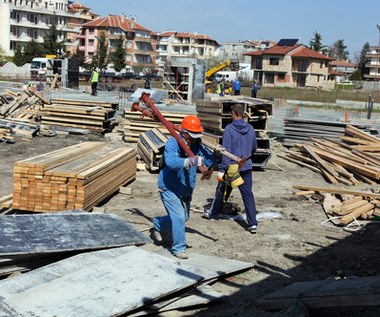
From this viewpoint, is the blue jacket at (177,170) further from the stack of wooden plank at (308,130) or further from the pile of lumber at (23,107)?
the pile of lumber at (23,107)

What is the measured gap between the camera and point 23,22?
304 ft

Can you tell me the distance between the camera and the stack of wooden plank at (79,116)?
1967cm

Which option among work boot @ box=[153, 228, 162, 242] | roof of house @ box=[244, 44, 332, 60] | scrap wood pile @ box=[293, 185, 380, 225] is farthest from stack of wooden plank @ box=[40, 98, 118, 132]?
roof of house @ box=[244, 44, 332, 60]

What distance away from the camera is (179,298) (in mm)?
5879

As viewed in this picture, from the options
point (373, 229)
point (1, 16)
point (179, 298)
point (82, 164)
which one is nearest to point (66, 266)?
point (179, 298)

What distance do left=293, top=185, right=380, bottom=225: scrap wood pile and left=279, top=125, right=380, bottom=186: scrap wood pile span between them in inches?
96.5

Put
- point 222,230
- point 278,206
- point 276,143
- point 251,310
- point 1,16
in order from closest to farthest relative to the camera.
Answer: point 251,310 → point 222,230 → point 278,206 → point 276,143 → point 1,16

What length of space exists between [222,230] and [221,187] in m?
0.77

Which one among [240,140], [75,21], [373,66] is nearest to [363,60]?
[373,66]

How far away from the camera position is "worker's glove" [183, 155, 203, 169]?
696cm

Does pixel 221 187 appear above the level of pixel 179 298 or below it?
above

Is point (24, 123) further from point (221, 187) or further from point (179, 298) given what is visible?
point (179, 298)

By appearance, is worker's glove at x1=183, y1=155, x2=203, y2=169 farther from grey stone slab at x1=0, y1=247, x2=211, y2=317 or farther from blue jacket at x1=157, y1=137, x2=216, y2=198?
grey stone slab at x1=0, y1=247, x2=211, y2=317

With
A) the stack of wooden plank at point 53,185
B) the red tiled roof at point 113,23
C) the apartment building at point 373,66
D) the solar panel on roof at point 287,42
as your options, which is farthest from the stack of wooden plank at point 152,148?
the apartment building at point 373,66
